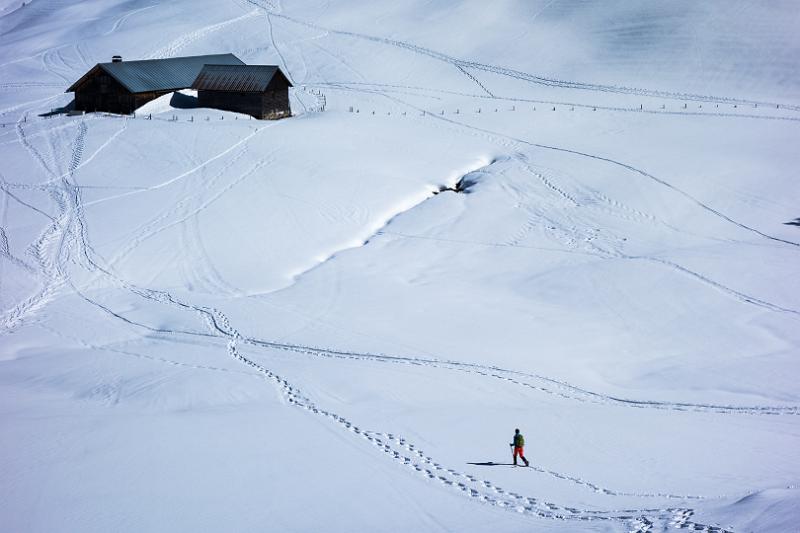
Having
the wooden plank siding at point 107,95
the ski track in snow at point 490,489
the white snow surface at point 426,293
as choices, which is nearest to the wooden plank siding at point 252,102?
the white snow surface at point 426,293

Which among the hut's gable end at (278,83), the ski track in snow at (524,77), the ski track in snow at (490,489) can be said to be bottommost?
the ski track in snow at (490,489)

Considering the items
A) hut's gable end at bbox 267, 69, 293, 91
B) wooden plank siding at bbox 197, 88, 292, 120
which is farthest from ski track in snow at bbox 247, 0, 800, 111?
wooden plank siding at bbox 197, 88, 292, 120

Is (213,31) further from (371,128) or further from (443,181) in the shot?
(443,181)

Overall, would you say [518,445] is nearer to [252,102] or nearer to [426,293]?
[426,293]

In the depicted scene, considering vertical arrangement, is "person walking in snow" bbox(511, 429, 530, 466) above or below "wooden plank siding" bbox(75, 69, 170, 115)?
below

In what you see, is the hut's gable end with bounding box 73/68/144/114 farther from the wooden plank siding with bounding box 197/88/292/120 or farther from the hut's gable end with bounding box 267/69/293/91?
the hut's gable end with bounding box 267/69/293/91

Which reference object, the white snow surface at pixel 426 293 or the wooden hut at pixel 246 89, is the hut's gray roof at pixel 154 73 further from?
the wooden hut at pixel 246 89
